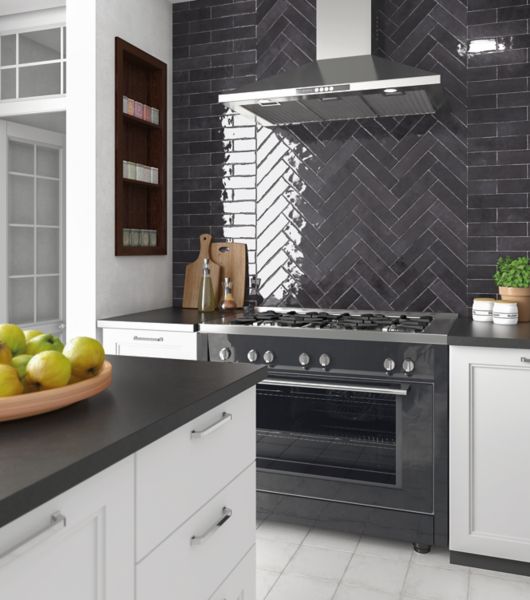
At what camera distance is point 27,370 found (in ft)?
4.00

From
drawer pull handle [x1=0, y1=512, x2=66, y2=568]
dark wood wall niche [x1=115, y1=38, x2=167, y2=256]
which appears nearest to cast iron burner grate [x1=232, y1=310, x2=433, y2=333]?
dark wood wall niche [x1=115, y1=38, x2=167, y2=256]

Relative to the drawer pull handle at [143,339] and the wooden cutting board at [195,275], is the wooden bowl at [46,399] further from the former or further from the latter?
the wooden cutting board at [195,275]

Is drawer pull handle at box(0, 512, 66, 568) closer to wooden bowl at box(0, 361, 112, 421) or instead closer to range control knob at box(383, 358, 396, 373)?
wooden bowl at box(0, 361, 112, 421)

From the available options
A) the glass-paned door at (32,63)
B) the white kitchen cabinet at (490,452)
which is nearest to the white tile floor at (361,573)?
the white kitchen cabinet at (490,452)

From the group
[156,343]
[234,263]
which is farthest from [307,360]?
[234,263]

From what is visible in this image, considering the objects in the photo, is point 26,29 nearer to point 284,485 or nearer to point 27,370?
point 284,485

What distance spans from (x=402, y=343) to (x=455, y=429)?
15.9 inches

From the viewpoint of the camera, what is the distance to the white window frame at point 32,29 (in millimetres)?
3619

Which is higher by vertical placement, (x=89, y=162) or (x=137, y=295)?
(x=89, y=162)

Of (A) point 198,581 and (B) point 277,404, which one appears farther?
(B) point 277,404

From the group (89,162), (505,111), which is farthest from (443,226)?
(89,162)

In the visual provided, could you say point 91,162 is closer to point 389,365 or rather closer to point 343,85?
point 343,85

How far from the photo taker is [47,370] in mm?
1210

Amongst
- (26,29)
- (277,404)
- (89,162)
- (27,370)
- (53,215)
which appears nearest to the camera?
(27,370)
